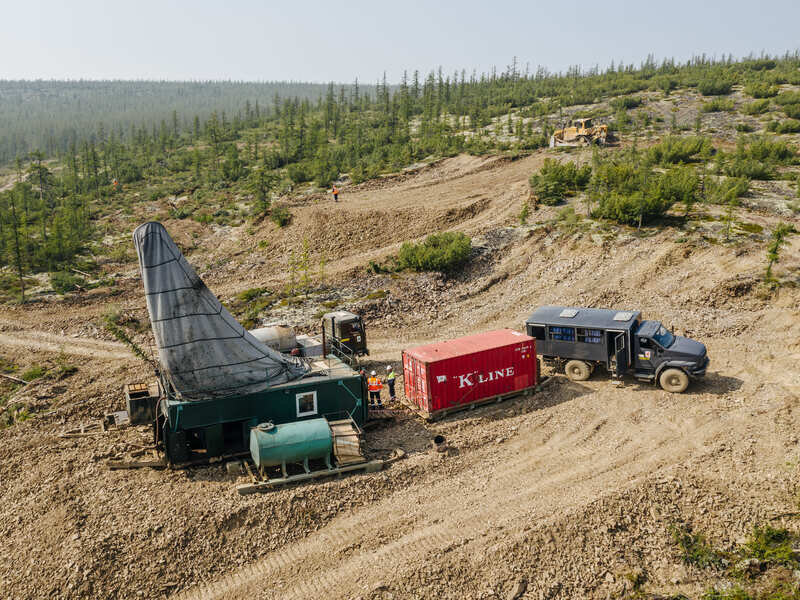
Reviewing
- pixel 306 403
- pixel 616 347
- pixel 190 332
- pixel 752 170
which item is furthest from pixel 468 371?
pixel 752 170

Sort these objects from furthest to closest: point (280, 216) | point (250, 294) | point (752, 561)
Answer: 1. point (280, 216)
2. point (250, 294)
3. point (752, 561)

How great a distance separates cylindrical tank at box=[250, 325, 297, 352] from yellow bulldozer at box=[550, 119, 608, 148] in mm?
43419

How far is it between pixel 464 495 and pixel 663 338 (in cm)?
1104

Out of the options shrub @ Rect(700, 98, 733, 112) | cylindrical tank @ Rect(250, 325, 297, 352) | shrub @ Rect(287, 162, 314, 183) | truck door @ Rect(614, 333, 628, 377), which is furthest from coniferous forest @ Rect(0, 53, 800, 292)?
truck door @ Rect(614, 333, 628, 377)

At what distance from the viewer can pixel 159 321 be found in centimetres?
1750

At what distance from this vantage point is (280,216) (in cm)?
4844

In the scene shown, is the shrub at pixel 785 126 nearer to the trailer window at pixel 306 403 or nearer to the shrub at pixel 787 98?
the shrub at pixel 787 98

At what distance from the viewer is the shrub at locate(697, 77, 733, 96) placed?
76500 millimetres

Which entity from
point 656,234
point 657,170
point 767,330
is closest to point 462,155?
point 657,170

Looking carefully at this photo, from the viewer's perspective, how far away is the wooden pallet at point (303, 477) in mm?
16844

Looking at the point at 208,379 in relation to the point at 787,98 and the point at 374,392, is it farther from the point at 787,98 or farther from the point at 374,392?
the point at 787,98

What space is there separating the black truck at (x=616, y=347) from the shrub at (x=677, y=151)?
3097cm

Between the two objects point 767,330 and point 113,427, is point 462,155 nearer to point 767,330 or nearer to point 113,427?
point 767,330

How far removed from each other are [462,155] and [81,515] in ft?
169
